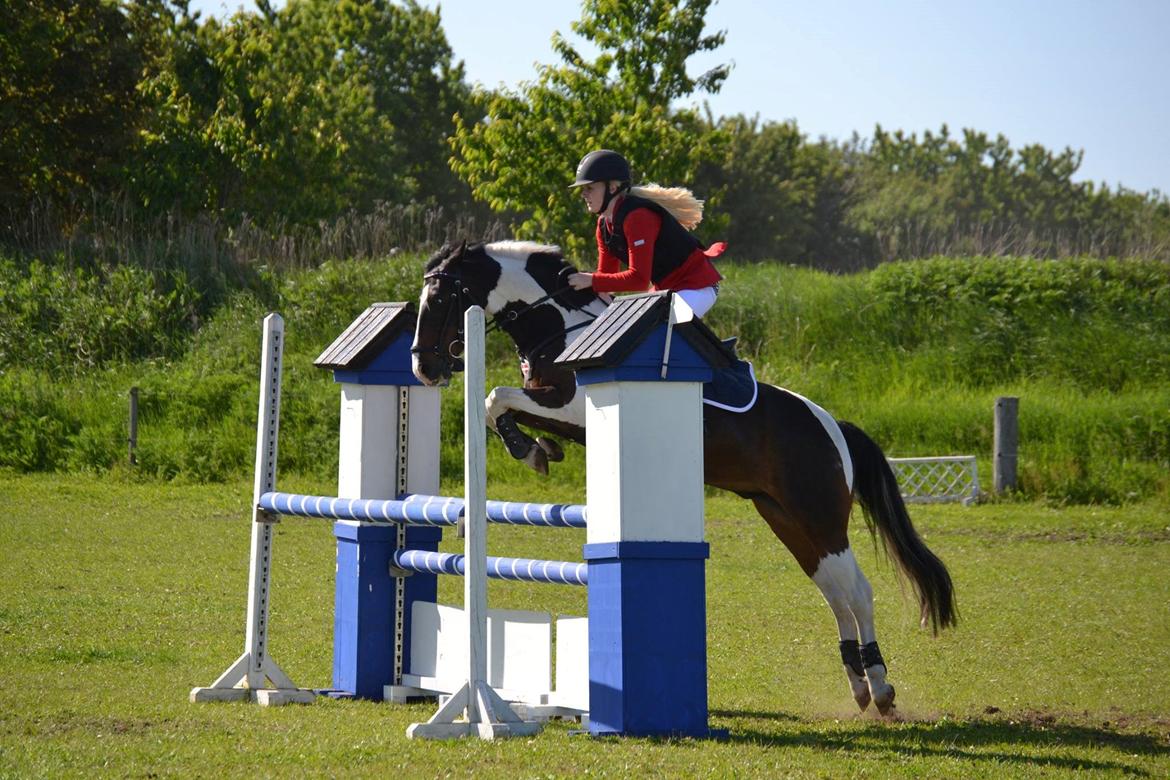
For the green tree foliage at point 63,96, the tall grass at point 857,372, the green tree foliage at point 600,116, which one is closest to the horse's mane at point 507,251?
the tall grass at point 857,372

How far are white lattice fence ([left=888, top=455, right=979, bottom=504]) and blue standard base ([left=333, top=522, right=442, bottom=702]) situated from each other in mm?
10822

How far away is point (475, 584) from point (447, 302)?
1.79m

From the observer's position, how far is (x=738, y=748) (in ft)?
16.2

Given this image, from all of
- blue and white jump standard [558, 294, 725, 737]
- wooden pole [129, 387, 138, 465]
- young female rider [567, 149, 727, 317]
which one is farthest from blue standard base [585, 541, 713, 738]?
wooden pole [129, 387, 138, 465]

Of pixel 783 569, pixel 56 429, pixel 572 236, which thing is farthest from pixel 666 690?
pixel 572 236

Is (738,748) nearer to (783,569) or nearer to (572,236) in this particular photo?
(783,569)

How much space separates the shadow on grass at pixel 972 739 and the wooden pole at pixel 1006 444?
34.3 ft

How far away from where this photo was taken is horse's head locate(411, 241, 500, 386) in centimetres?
645

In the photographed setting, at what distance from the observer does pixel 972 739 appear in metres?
5.66

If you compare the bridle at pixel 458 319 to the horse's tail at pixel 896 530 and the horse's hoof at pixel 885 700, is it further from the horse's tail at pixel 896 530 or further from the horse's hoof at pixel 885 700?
the horse's hoof at pixel 885 700

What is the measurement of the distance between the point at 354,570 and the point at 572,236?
1568cm

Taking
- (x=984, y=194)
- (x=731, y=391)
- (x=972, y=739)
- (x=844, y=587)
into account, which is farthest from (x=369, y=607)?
(x=984, y=194)

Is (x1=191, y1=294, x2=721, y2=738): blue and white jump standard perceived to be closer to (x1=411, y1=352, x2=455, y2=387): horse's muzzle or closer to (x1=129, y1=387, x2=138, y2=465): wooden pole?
(x1=411, y1=352, x2=455, y2=387): horse's muzzle

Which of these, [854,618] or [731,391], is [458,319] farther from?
[854,618]
